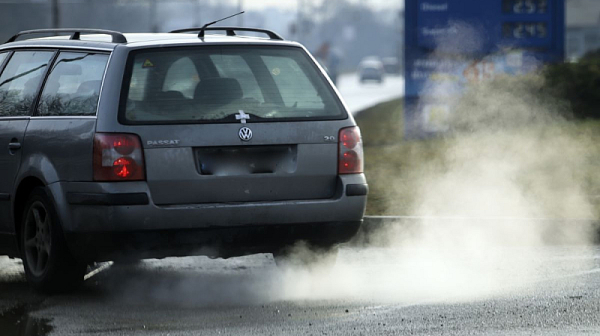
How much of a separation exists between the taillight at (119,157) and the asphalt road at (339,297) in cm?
76

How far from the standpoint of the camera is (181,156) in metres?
7.09

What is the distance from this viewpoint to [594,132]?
18016mm

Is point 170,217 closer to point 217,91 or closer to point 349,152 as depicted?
point 217,91

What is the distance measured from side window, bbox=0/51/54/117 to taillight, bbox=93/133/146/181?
114 centimetres

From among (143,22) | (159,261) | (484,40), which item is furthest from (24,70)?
(143,22)

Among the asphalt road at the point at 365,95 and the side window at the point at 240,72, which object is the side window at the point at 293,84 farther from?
the asphalt road at the point at 365,95

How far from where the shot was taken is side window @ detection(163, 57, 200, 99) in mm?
7234

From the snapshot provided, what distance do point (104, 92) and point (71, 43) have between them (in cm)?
92

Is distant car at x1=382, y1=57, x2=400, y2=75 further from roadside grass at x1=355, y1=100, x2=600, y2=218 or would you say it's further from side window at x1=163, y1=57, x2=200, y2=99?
side window at x1=163, y1=57, x2=200, y2=99

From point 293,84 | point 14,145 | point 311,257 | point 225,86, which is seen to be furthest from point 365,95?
point 225,86

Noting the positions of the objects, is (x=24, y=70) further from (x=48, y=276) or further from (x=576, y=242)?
(x=576, y=242)

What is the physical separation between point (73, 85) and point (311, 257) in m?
1.82

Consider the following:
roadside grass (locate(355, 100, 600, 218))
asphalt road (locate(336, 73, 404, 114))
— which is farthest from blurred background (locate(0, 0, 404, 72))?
roadside grass (locate(355, 100, 600, 218))

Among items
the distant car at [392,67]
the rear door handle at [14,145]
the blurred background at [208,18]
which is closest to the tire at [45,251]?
the rear door handle at [14,145]
